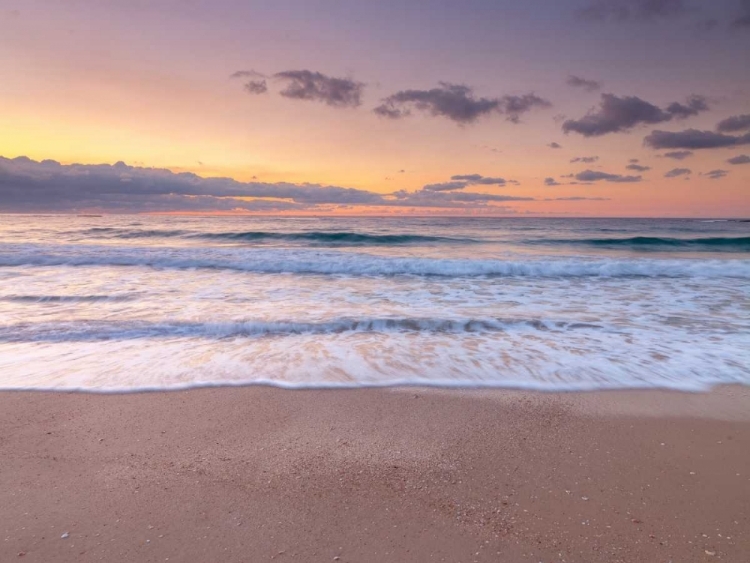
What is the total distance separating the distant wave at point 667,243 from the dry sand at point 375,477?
21.5m

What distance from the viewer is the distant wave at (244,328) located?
221 inches

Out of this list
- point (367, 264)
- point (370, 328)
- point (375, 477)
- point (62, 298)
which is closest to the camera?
point (375, 477)

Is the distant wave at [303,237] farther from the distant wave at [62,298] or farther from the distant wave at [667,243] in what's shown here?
the distant wave at [62,298]

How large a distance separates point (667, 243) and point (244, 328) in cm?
2550

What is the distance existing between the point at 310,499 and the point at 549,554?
1.26 meters

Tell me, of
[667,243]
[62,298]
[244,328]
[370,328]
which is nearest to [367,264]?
[370,328]

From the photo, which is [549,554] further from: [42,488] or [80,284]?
[80,284]

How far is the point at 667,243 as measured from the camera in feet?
77.6

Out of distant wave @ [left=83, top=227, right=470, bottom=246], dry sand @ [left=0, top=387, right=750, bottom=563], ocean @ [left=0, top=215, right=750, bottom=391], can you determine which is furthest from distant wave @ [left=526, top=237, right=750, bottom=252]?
dry sand @ [left=0, top=387, right=750, bottom=563]

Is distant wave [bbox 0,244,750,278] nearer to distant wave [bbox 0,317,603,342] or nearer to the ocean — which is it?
the ocean

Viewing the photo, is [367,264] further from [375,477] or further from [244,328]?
[375,477]

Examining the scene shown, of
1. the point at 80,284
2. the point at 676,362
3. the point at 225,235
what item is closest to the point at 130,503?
the point at 676,362

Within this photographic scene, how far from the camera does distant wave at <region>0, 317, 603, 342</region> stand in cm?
561

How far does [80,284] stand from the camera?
32.0 feet
